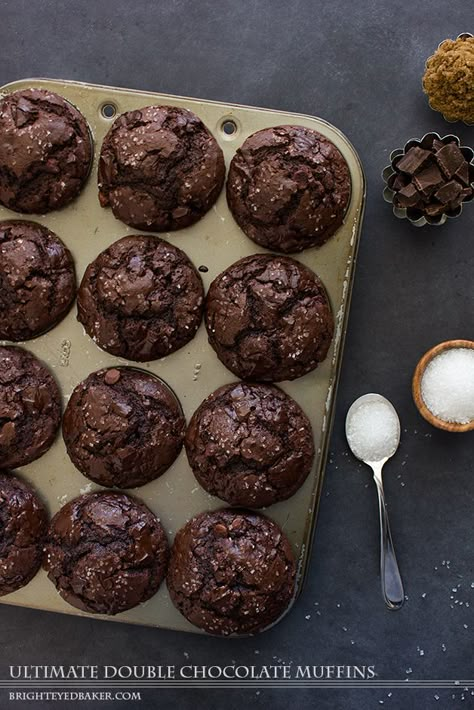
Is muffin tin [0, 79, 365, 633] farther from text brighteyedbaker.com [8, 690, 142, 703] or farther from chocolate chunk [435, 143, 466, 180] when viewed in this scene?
text brighteyedbaker.com [8, 690, 142, 703]

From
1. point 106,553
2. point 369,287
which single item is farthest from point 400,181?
point 106,553

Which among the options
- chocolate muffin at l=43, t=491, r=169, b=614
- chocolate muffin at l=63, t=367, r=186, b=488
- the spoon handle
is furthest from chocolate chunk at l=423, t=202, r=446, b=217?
chocolate muffin at l=43, t=491, r=169, b=614

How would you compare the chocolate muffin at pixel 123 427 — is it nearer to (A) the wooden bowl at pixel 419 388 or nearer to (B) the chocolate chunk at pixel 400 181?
(A) the wooden bowl at pixel 419 388

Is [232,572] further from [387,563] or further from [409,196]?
[409,196]

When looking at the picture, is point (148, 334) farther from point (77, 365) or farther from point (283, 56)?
point (283, 56)

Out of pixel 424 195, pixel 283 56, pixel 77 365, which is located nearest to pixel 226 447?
pixel 77 365

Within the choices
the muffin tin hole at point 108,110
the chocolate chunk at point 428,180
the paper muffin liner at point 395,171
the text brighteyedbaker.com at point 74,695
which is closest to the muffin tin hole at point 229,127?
the muffin tin hole at point 108,110

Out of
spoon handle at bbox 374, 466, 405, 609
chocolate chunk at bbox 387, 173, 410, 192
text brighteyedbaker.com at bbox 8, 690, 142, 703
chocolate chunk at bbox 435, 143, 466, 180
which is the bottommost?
text brighteyedbaker.com at bbox 8, 690, 142, 703
